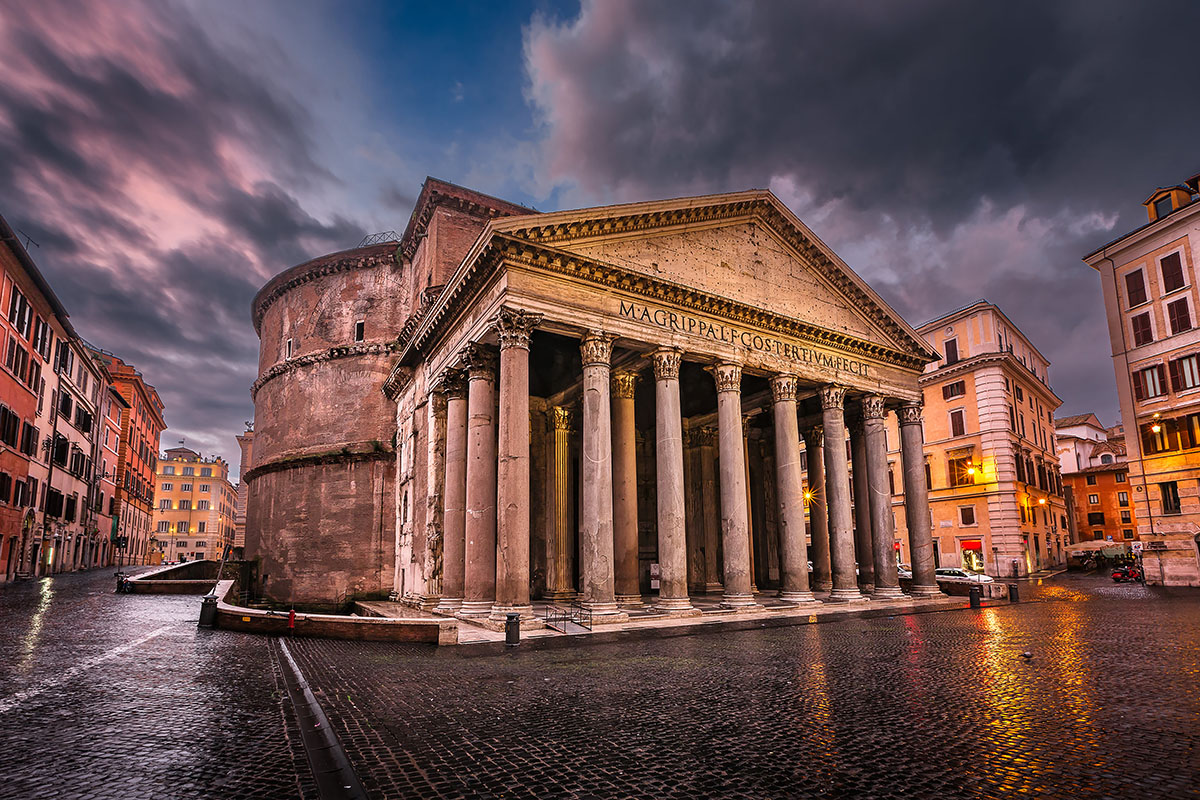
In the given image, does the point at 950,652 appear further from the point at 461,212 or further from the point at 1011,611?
the point at 461,212

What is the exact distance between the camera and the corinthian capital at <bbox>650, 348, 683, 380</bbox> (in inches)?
690

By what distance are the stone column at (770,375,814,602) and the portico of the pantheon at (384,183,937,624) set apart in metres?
0.07

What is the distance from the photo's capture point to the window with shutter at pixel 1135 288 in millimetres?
28891

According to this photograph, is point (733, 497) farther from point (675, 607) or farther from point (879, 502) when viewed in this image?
point (879, 502)

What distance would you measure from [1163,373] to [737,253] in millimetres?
21578

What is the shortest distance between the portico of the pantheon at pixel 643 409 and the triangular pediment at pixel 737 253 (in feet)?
0.19

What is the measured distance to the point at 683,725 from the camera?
6145mm

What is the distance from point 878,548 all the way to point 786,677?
15.0 meters

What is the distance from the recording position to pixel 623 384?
19031 mm

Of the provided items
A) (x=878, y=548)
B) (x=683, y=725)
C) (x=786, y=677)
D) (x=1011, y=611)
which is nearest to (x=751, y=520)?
(x=878, y=548)

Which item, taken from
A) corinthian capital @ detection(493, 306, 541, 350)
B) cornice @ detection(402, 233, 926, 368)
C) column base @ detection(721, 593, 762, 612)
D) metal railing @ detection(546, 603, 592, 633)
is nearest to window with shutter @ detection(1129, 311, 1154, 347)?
cornice @ detection(402, 233, 926, 368)

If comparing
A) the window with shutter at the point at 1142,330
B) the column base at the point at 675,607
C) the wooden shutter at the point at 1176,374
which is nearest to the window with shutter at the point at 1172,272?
the window with shutter at the point at 1142,330

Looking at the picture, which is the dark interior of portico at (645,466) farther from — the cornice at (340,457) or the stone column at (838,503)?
the cornice at (340,457)

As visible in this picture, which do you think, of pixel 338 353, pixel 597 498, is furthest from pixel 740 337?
pixel 338 353
